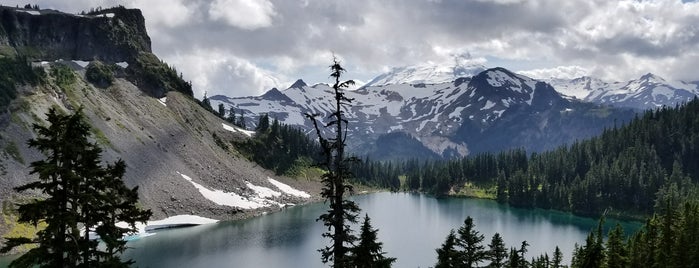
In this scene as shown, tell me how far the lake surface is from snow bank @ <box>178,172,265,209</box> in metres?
7.99

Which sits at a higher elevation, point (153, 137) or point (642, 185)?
point (153, 137)

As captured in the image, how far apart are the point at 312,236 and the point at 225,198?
3704 cm

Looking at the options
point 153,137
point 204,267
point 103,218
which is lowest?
point 204,267

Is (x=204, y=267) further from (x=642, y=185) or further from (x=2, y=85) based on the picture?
(x=642, y=185)

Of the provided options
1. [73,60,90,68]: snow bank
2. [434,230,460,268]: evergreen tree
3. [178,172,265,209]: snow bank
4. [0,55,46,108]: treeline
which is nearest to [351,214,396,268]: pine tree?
[434,230,460,268]: evergreen tree

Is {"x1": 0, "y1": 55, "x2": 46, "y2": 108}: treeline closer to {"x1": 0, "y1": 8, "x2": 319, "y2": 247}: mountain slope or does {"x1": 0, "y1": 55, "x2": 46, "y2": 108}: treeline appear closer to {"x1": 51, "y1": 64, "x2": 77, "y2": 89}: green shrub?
{"x1": 0, "y1": 8, "x2": 319, "y2": 247}: mountain slope

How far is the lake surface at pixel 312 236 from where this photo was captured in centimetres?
9875

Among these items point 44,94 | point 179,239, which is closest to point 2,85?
point 44,94

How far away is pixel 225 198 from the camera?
154125 millimetres

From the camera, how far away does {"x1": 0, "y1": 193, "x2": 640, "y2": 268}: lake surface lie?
324 ft

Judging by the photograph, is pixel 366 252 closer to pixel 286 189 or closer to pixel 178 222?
pixel 178 222

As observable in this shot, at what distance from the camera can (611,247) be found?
5841 centimetres

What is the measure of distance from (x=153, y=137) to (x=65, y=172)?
151m

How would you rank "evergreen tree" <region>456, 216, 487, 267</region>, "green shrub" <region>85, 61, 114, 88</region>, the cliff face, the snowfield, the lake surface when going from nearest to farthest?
"evergreen tree" <region>456, 216, 487, 267</region> < the lake surface < the snowfield < "green shrub" <region>85, 61, 114, 88</region> < the cliff face
